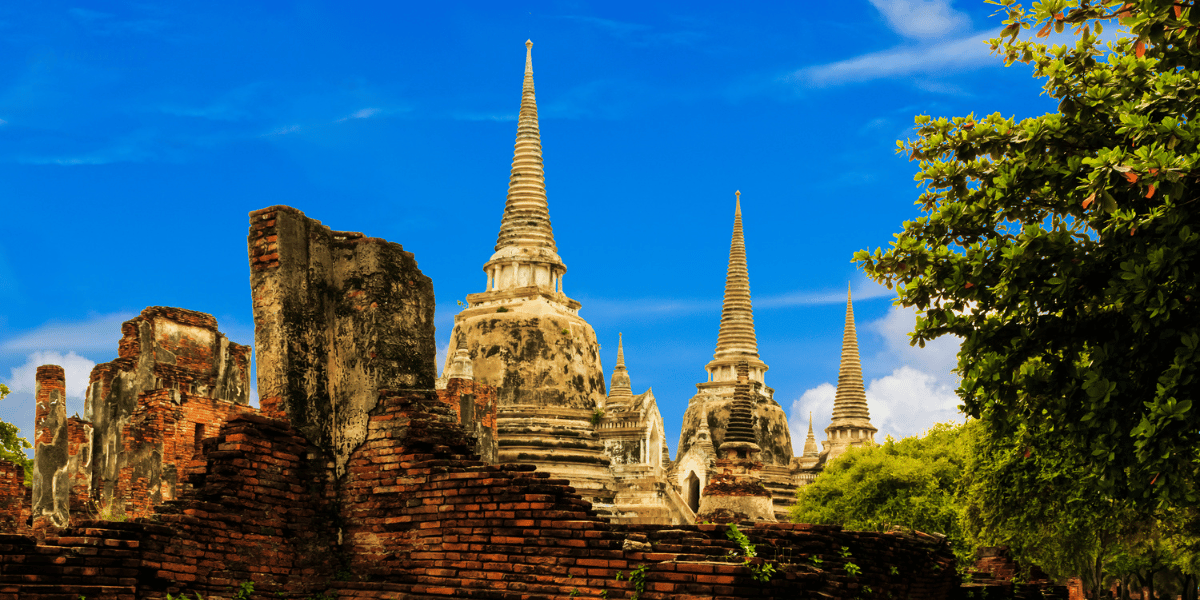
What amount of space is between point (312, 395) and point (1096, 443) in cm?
672

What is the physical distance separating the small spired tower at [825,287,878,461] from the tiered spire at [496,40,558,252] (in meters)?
22.9

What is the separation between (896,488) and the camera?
3331cm

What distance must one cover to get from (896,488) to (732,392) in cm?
1881

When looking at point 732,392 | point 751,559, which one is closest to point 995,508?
point 751,559

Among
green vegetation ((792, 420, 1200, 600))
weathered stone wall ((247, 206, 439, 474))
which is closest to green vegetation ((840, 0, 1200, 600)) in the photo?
green vegetation ((792, 420, 1200, 600))

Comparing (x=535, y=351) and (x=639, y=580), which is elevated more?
(x=535, y=351)

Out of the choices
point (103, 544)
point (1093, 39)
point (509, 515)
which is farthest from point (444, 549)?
point (1093, 39)

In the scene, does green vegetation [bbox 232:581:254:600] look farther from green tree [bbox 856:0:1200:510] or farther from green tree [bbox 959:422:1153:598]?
green tree [bbox 959:422:1153:598]

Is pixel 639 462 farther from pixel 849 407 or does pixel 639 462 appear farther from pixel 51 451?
pixel 849 407

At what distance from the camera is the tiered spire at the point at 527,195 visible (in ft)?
128

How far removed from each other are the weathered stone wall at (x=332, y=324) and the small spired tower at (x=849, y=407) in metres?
47.0

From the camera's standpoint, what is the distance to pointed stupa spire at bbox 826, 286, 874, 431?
188 feet

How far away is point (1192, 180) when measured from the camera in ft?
28.1

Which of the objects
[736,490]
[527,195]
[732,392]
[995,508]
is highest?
[527,195]
